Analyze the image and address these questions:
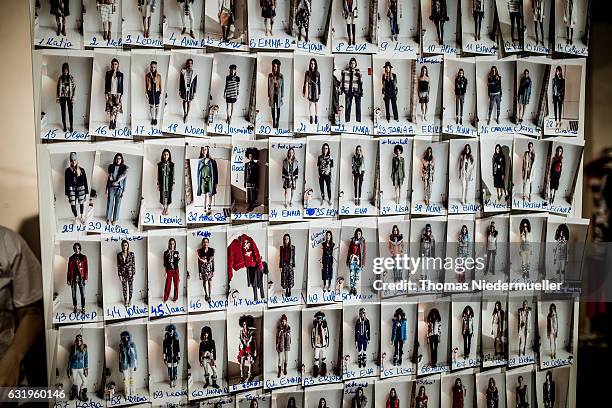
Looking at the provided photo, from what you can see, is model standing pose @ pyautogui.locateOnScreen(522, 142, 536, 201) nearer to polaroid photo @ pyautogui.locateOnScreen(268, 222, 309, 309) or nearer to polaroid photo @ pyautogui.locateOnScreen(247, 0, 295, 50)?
polaroid photo @ pyautogui.locateOnScreen(268, 222, 309, 309)

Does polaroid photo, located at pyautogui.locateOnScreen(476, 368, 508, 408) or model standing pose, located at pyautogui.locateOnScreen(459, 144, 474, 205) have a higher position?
model standing pose, located at pyautogui.locateOnScreen(459, 144, 474, 205)

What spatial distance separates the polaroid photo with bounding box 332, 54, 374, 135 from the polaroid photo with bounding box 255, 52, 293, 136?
6.0 inches

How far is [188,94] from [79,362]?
0.91 meters

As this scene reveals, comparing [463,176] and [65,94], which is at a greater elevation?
[65,94]

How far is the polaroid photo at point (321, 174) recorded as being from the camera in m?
1.89

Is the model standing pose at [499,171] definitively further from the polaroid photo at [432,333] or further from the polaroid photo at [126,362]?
the polaroid photo at [126,362]

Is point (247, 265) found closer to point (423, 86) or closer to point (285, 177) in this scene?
point (285, 177)

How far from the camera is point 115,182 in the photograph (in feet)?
5.83

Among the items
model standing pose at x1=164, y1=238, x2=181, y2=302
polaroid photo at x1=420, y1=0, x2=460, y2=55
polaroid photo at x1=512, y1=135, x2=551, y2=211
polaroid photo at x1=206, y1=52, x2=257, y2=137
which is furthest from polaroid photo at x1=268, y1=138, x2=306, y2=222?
polaroid photo at x1=512, y1=135, x2=551, y2=211

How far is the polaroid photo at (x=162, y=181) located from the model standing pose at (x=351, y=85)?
0.54 m

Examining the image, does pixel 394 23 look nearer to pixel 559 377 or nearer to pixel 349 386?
pixel 349 386

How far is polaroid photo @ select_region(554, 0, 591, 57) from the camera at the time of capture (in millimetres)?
2023

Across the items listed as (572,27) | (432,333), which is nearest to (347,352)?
(432,333)

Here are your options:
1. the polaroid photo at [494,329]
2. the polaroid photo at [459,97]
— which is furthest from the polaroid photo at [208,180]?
the polaroid photo at [494,329]
